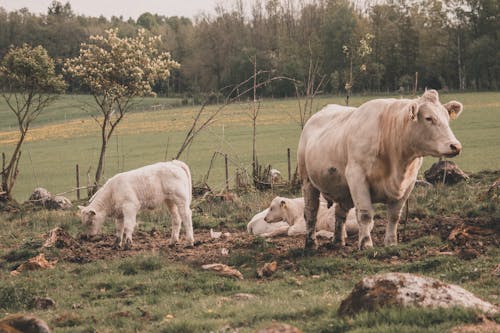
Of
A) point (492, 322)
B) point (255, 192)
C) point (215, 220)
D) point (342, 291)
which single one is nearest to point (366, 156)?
point (342, 291)

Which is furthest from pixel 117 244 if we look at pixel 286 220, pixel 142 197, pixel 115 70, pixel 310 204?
pixel 115 70

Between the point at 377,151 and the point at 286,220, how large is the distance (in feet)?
13.4

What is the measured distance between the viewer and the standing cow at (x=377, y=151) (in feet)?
→ 34.9

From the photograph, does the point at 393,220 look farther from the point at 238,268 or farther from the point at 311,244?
the point at 238,268

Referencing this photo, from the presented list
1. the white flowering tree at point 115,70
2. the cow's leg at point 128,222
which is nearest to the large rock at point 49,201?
the white flowering tree at point 115,70

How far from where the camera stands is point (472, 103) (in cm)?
6594

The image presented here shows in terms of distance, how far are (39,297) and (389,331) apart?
539 centimetres

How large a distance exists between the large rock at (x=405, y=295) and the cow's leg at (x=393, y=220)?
4123mm

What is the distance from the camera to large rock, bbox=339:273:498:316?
7.19 meters

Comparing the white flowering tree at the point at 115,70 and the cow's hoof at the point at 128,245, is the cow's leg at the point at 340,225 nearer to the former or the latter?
the cow's hoof at the point at 128,245

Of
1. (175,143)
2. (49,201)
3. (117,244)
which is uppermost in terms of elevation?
(117,244)

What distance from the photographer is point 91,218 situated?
14664 millimetres

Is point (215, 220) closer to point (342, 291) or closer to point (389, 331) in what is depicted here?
point (342, 291)

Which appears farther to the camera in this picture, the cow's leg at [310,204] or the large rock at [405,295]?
the cow's leg at [310,204]
